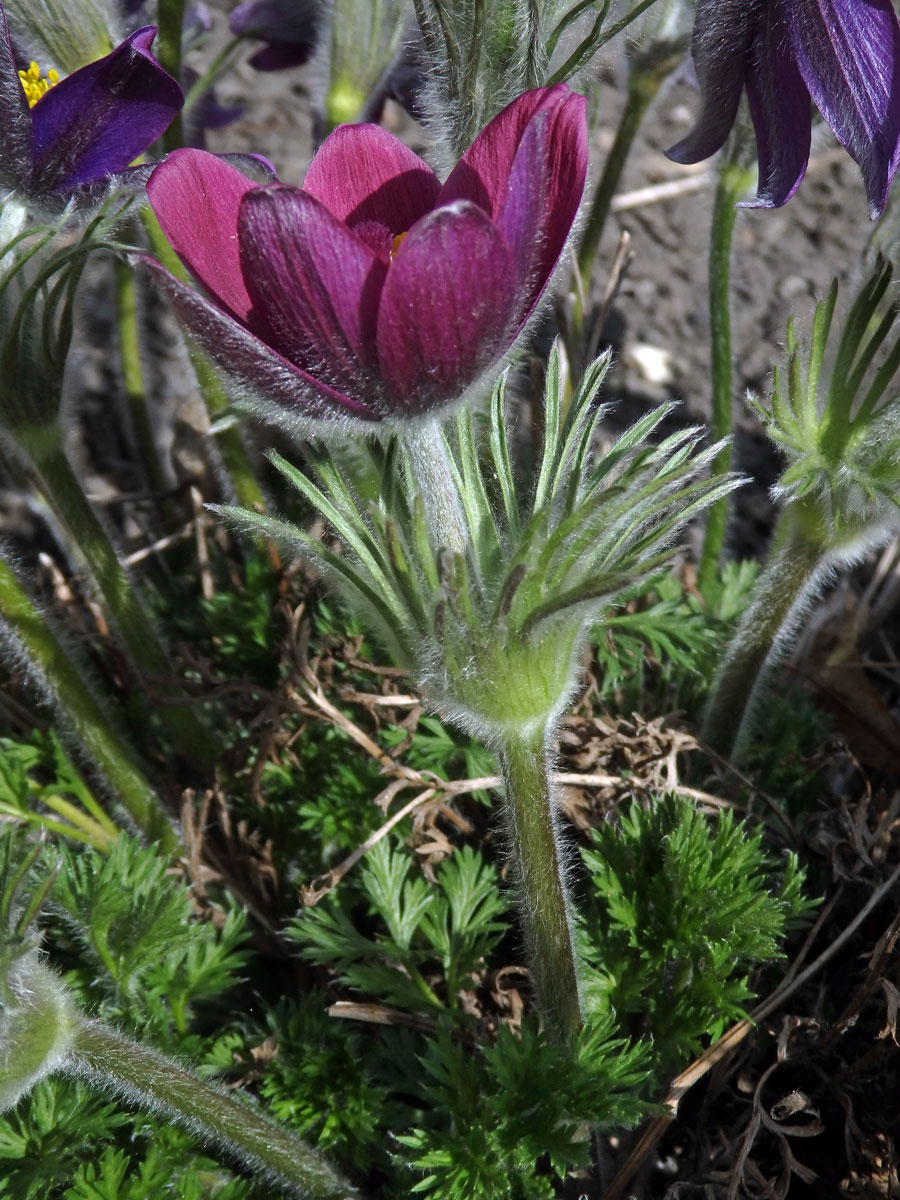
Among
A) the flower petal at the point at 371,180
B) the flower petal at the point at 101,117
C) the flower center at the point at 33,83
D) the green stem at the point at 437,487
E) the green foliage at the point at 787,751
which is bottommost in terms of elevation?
the green foliage at the point at 787,751

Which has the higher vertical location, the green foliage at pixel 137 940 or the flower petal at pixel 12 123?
the flower petal at pixel 12 123

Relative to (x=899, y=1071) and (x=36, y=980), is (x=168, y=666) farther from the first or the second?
(x=899, y=1071)

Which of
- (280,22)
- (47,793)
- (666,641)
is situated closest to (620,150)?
(280,22)

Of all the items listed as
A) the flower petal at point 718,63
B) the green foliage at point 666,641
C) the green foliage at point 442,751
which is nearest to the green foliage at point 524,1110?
the green foliage at point 442,751

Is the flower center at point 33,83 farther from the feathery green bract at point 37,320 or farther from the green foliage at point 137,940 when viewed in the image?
the green foliage at point 137,940

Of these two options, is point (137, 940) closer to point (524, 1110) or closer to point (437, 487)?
point (524, 1110)

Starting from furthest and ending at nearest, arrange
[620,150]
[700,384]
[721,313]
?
[700,384], [620,150], [721,313]
